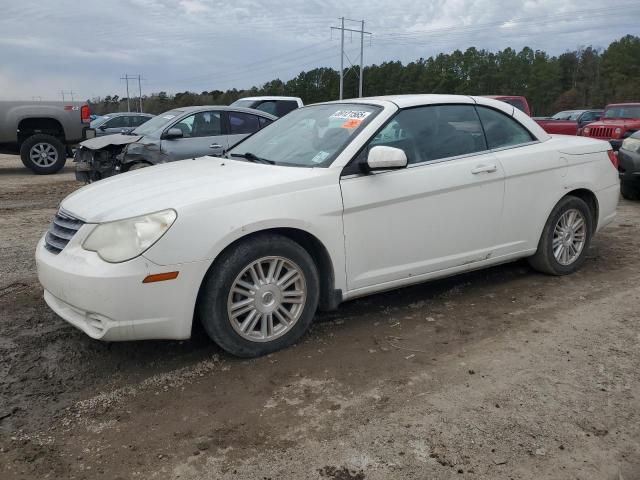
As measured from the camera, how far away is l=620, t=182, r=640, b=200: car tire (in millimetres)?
9375

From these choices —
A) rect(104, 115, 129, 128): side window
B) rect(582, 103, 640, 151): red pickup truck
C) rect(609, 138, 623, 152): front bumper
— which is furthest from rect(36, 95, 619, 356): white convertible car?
rect(104, 115, 129, 128): side window

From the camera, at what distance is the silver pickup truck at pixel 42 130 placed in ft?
42.8

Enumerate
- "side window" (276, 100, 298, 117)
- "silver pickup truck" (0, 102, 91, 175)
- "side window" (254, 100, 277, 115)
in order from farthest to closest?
1. "side window" (276, 100, 298, 117)
2. "side window" (254, 100, 277, 115)
3. "silver pickup truck" (0, 102, 91, 175)

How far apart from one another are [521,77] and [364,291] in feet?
242

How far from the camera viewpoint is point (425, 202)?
4086 mm

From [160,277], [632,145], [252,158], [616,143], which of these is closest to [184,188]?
[160,277]

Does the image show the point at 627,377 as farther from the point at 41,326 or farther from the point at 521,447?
the point at 41,326

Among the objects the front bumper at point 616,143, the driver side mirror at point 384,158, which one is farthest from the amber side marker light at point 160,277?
the front bumper at point 616,143

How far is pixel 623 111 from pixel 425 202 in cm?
1392

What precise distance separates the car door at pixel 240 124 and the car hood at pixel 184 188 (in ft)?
19.1

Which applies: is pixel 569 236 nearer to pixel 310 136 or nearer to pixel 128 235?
pixel 310 136

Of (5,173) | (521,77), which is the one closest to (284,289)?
(5,173)

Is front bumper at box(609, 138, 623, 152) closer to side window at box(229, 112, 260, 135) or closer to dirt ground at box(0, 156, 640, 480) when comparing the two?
side window at box(229, 112, 260, 135)

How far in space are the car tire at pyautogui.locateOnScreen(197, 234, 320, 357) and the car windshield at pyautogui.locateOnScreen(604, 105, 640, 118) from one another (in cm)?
1444
